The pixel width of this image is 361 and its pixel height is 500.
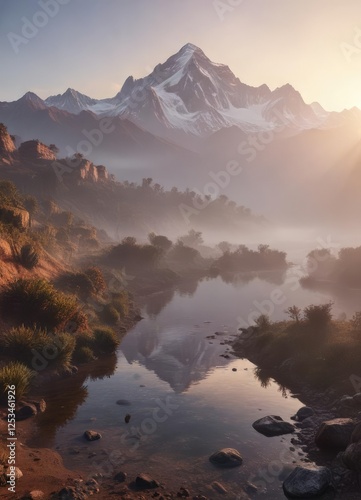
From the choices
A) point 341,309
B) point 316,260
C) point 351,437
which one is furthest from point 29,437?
point 316,260

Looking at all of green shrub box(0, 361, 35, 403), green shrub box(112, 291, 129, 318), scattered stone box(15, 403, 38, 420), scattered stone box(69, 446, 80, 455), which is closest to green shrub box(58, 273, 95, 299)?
green shrub box(112, 291, 129, 318)

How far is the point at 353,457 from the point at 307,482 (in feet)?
7.61

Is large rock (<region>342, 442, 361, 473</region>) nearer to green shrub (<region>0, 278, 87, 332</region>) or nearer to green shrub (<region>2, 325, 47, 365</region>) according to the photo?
green shrub (<region>2, 325, 47, 365</region>)

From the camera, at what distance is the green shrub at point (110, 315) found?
132 feet

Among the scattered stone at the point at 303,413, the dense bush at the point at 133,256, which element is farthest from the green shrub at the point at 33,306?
the dense bush at the point at 133,256

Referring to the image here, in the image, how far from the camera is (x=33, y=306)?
27844mm

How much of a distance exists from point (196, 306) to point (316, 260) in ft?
171

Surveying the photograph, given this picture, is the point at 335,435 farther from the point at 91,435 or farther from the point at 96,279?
the point at 96,279

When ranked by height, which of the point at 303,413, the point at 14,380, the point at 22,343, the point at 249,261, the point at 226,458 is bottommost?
the point at 14,380

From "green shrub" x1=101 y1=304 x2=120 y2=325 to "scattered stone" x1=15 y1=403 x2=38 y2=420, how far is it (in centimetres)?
2036

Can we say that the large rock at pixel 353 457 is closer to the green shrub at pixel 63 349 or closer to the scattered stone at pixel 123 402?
the scattered stone at pixel 123 402

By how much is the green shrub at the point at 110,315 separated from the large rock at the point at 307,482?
2803 centimetres

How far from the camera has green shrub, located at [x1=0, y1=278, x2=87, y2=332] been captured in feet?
89.8

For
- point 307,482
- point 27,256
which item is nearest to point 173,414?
point 307,482
